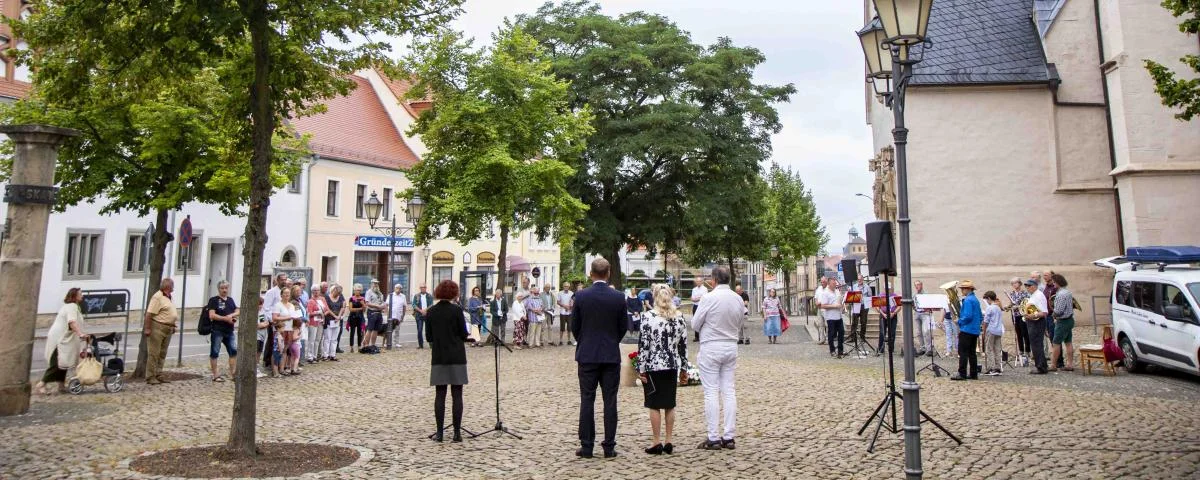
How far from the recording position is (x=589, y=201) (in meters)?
28.9

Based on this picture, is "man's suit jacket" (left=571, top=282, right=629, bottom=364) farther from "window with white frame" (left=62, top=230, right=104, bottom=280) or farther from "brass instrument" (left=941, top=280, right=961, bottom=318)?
"window with white frame" (left=62, top=230, right=104, bottom=280)

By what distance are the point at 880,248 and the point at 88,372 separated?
10.7m

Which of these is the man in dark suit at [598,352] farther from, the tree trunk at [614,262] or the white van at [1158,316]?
the tree trunk at [614,262]

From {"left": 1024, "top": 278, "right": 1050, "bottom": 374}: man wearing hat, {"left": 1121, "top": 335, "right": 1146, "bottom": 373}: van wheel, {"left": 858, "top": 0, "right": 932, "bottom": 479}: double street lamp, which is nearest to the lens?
{"left": 858, "top": 0, "right": 932, "bottom": 479}: double street lamp

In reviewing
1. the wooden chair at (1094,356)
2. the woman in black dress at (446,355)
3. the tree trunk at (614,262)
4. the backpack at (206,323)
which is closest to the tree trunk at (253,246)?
the woman in black dress at (446,355)

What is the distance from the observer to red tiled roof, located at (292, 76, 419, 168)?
3534cm

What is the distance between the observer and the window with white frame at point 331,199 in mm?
35281

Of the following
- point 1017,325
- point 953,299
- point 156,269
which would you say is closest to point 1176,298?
point 1017,325

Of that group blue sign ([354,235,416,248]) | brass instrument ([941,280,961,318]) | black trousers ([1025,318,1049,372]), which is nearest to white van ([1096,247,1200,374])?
black trousers ([1025,318,1049,372])

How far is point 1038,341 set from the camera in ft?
44.7

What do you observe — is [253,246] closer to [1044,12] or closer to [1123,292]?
[1123,292]

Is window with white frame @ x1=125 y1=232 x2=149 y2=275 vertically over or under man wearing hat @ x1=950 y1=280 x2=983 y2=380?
over

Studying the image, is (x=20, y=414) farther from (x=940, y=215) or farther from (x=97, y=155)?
(x=940, y=215)

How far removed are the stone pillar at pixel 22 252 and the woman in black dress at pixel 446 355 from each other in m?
5.36
